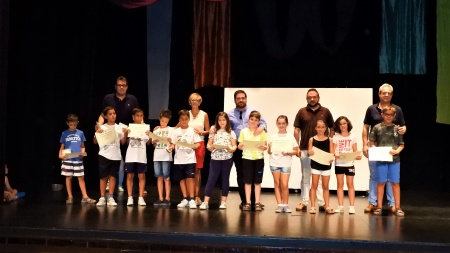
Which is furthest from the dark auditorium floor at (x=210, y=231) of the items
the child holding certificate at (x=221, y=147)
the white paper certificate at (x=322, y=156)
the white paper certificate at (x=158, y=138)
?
the white paper certificate at (x=158, y=138)

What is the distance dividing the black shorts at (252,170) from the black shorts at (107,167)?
167cm

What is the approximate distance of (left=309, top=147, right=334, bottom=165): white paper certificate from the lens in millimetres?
6219

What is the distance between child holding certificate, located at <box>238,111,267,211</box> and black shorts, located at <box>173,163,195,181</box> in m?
0.66

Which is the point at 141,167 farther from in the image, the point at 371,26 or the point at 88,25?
the point at 371,26

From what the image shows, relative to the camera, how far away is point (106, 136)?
261 inches

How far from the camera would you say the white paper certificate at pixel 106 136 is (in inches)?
260

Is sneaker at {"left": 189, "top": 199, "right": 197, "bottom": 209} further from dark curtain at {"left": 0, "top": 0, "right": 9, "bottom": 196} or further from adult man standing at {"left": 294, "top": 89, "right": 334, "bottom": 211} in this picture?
dark curtain at {"left": 0, "top": 0, "right": 9, "bottom": 196}

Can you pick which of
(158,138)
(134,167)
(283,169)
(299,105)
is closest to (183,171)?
(158,138)

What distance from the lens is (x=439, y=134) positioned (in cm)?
904

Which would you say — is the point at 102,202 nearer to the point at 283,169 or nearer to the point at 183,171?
the point at 183,171

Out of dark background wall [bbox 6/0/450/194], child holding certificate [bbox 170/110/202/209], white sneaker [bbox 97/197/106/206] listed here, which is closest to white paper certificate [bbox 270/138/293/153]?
child holding certificate [bbox 170/110/202/209]

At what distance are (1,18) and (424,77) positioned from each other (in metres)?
6.62

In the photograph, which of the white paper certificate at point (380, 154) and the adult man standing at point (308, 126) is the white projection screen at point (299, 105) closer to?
the adult man standing at point (308, 126)

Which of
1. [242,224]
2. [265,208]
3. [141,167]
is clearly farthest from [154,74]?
[242,224]
